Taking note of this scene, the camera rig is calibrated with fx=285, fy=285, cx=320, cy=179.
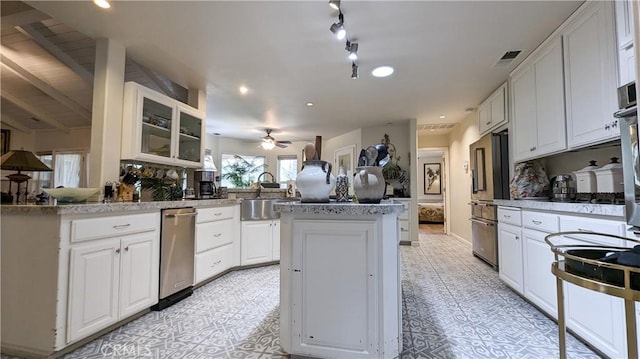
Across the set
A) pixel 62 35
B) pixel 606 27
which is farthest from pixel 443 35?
pixel 62 35

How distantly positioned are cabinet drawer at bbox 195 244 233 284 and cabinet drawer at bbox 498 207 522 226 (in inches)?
121

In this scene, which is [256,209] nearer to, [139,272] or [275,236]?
[275,236]

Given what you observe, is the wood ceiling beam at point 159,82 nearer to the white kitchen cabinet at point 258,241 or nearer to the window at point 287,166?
the white kitchen cabinet at point 258,241

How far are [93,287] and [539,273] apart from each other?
3213mm

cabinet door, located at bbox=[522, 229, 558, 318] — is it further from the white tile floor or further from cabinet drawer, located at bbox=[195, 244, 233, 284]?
cabinet drawer, located at bbox=[195, 244, 233, 284]

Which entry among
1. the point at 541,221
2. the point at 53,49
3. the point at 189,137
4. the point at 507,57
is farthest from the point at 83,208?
the point at 507,57

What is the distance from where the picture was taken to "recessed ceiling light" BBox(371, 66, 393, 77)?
3.15 metres

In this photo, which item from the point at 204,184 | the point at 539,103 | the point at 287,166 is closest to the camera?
the point at 539,103

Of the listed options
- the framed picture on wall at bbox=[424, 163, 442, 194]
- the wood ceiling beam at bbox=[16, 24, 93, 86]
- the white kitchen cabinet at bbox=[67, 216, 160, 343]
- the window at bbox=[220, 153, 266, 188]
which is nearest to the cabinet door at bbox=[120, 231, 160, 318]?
the white kitchen cabinet at bbox=[67, 216, 160, 343]

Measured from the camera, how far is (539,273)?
2.25 meters

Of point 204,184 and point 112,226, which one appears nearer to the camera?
point 112,226

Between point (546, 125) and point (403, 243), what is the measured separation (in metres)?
3.33

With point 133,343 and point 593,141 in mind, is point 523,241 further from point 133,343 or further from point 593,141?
point 133,343

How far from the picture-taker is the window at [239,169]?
7715 mm
